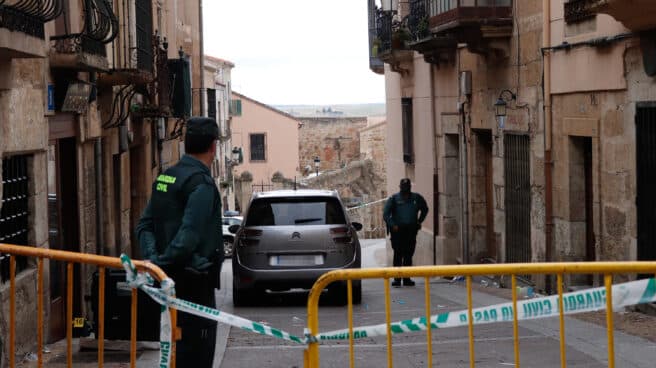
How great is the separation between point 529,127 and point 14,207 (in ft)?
27.9

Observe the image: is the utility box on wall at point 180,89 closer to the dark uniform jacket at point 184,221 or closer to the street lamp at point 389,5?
the street lamp at point 389,5

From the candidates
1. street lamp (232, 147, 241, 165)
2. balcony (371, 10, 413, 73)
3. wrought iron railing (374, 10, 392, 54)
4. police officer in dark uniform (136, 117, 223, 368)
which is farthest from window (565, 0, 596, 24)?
street lamp (232, 147, 241, 165)

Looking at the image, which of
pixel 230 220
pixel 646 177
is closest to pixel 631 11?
pixel 646 177

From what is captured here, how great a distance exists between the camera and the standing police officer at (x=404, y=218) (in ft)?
59.0

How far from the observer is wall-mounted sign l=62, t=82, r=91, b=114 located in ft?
43.3

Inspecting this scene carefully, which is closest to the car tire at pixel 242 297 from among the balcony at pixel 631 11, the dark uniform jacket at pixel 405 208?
the dark uniform jacket at pixel 405 208

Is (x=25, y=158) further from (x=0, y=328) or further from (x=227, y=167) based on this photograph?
(x=227, y=167)

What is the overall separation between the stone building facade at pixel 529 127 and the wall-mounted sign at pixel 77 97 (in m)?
5.90

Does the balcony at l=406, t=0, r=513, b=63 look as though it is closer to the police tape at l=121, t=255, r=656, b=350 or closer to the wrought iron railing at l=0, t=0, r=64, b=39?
the wrought iron railing at l=0, t=0, r=64, b=39

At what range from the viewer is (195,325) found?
662cm

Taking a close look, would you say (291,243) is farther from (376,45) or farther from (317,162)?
(317,162)

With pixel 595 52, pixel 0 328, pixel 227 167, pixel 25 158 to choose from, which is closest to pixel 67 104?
pixel 25 158

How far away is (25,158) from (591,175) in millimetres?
7318

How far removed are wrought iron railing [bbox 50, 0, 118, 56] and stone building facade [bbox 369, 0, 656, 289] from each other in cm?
567
